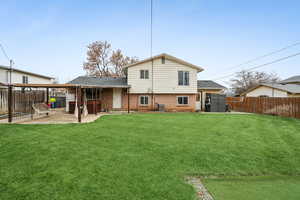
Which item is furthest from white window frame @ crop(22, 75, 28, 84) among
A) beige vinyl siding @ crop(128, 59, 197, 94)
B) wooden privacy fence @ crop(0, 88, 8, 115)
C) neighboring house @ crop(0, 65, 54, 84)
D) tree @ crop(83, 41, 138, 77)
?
beige vinyl siding @ crop(128, 59, 197, 94)

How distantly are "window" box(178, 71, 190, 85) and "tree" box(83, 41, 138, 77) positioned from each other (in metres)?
15.7

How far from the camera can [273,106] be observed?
526 inches

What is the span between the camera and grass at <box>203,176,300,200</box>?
2539 millimetres

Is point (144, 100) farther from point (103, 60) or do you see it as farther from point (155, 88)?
point (103, 60)

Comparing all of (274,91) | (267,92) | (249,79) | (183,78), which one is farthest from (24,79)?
(249,79)

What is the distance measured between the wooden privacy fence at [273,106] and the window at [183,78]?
22.7 ft

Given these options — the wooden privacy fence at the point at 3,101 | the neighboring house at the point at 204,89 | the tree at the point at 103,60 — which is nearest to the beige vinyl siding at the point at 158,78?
the neighboring house at the point at 204,89

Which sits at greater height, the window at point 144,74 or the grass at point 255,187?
the window at point 144,74

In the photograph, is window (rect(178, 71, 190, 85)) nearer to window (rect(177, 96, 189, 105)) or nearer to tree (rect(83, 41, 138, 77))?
window (rect(177, 96, 189, 105))

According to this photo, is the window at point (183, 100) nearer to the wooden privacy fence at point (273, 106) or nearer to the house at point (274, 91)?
the wooden privacy fence at point (273, 106)

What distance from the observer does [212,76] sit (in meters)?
37.2

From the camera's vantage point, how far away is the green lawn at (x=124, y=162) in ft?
8.33

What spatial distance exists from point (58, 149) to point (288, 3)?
20222 millimetres

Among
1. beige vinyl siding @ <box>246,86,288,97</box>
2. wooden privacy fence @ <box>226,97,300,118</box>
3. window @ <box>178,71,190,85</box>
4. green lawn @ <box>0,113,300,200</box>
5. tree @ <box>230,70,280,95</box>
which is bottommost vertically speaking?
green lawn @ <box>0,113,300,200</box>
